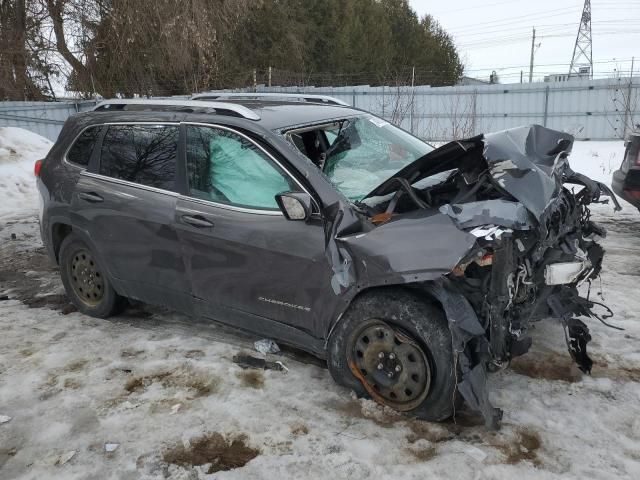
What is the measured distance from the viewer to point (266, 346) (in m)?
3.96

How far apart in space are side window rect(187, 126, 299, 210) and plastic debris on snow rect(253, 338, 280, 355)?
1097 mm

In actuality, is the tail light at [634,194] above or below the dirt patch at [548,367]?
above

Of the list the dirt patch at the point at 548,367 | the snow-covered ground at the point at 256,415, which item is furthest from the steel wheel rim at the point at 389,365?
the dirt patch at the point at 548,367

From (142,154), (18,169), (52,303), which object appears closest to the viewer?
(142,154)

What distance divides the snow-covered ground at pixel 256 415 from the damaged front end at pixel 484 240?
0.31 metres

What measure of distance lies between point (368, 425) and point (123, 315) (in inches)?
104

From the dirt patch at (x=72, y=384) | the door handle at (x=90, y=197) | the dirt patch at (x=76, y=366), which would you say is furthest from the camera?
the door handle at (x=90, y=197)

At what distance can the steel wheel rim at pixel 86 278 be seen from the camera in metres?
4.56

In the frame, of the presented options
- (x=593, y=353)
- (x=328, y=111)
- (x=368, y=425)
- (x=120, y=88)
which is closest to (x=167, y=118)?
(x=328, y=111)

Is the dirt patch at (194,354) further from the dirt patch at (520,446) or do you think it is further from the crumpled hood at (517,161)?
the dirt patch at (520,446)

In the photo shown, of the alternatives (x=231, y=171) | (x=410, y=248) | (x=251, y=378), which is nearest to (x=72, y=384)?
(x=251, y=378)

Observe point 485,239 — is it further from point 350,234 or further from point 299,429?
point 299,429

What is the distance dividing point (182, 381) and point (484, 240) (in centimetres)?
215

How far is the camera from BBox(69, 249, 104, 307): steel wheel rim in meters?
4.56
